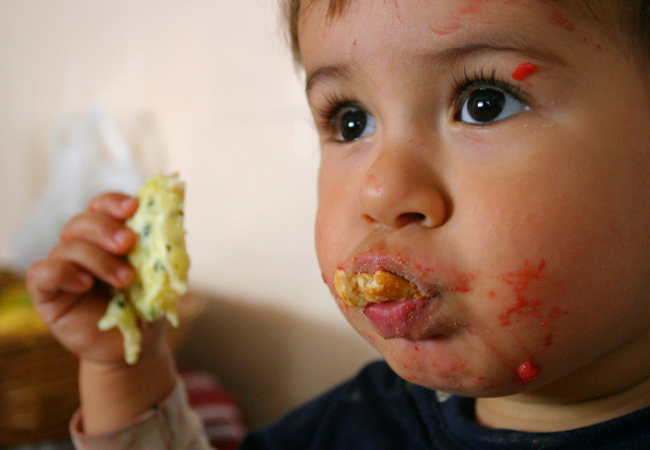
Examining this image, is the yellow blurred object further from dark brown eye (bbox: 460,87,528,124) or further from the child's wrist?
dark brown eye (bbox: 460,87,528,124)

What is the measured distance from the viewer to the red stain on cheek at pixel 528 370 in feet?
1.28

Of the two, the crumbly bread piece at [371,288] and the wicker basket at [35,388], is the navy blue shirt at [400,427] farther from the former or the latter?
the wicker basket at [35,388]

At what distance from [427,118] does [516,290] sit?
16cm

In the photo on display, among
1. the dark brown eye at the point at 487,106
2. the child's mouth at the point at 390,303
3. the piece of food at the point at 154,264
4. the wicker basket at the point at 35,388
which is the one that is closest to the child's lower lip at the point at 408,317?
the child's mouth at the point at 390,303

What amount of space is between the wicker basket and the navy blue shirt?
39cm

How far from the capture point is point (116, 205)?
26.2 inches

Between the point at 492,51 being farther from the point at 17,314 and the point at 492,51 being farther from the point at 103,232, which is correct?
the point at 17,314

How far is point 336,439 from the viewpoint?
68 centimetres

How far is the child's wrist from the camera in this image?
67cm

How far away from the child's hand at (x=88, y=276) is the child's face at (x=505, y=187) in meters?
0.38

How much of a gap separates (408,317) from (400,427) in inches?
11.8

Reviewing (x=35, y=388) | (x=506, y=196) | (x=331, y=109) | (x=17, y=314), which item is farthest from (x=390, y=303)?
(x=17, y=314)

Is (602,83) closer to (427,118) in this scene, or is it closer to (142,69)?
(427,118)

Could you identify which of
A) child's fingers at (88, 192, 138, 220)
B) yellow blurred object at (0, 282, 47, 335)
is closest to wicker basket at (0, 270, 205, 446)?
yellow blurred object at (0, 282, 47, 335)
